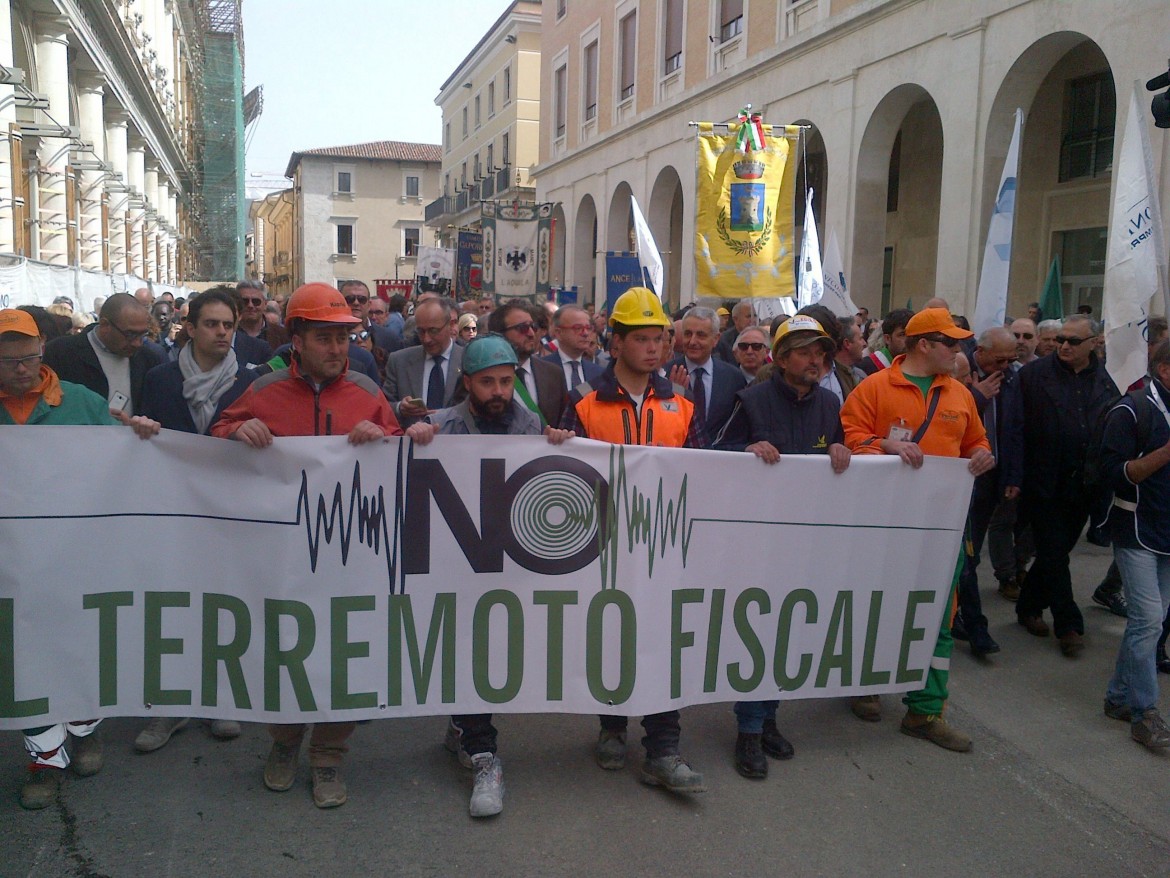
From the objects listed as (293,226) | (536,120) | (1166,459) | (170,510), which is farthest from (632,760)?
(293,226)

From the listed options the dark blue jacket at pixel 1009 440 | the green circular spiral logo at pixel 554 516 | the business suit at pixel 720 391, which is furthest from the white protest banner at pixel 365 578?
the dark blue jacket at pixel 1009 440

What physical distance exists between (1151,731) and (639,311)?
3095 mm

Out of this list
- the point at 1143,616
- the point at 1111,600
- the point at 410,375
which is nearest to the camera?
the point at 1143,616

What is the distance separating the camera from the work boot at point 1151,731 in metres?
4.80

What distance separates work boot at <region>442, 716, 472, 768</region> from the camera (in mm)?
4379

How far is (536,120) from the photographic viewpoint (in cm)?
4703

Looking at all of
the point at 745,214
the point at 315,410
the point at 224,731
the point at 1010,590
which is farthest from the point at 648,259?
the point at 224,731

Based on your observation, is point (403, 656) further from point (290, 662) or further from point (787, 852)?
point (787, 852)

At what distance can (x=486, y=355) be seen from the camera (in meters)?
4.11

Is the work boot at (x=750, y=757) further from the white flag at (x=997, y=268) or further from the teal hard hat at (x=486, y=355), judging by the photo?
the white flag at (x=997, y=268)

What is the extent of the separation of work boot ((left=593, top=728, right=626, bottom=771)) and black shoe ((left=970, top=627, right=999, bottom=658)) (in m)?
2.64

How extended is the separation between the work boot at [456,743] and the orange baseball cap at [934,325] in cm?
275

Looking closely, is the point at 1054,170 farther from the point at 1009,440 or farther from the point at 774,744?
the point at 774,744

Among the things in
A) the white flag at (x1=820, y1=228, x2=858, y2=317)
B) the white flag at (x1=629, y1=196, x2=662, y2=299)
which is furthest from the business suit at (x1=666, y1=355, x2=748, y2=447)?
the white flag at (x1=820, y1=228, x2=858, y2=317)
